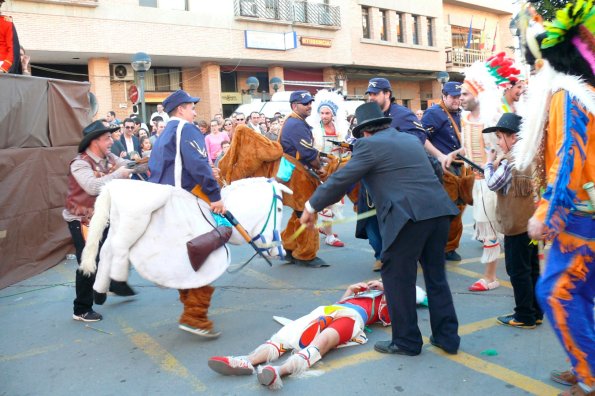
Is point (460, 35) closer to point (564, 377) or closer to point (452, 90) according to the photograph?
point (452, 90)

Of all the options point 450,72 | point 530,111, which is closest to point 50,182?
point 530,111

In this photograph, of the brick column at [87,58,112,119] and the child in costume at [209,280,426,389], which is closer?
the child in costume at [209,280,426,389]

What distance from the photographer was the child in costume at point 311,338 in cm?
376

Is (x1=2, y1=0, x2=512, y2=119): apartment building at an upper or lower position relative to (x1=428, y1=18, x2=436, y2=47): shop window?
lower

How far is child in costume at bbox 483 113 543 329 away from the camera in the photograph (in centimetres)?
425

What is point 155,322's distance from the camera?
17.0 feet

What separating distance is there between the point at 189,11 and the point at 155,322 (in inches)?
807

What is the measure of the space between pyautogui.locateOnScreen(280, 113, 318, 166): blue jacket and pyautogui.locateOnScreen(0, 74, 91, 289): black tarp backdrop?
3307 mm

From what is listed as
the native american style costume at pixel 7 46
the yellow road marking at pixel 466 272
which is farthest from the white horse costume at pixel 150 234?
the native american style costume at pixel 7 46

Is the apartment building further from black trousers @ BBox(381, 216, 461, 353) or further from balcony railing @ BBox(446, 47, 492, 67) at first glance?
black trousers @ BBox(381, 216, 461, 353)

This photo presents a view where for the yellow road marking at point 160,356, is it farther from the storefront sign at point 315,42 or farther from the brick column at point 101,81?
the storefront sign at point 315,42

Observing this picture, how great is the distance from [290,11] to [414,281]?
2509 cm

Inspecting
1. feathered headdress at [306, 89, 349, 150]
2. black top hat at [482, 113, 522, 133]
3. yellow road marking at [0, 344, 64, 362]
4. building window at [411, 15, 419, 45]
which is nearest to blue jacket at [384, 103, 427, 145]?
feathered headdress at [306, 89, 349, 150]

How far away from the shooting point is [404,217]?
3.81 m
